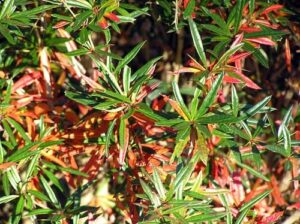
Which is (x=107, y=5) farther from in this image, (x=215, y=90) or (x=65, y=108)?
(x=65, y=108)

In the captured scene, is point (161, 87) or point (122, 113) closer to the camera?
point (122, 113)

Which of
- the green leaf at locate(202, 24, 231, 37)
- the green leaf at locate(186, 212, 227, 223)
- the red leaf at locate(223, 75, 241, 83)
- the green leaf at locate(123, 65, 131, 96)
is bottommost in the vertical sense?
the green leaf at locate(186, 212, 227, 223)

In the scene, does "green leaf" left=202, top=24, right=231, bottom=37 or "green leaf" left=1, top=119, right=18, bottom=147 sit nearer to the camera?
"green leaf" left=202, top=24, right=231, bottom=37

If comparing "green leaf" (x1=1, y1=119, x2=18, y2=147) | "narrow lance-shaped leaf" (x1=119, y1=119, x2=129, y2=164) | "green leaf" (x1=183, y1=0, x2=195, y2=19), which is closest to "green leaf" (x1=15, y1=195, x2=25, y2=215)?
"green leaf" (x1=1, y1=119, x2=18, y2=147)

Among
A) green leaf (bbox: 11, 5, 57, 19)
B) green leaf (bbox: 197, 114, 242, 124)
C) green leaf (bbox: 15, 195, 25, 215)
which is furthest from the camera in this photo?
green leaf (bbox: 15, 195, 25, 215)

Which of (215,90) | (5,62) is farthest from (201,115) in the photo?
(5,62)

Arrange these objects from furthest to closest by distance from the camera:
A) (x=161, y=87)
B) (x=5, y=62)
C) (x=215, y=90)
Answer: (x=161, y=87), (x=5, y=62), (x=215, y=90)

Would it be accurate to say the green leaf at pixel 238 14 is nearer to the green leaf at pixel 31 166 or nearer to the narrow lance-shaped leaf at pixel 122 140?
the narrow lance-shaped leaf at pixel 122 140

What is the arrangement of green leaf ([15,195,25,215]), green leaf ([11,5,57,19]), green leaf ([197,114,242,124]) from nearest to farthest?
green leaf ([197,114,242,124]) → green leaf ([11,5,57,19]) → green leaf ([15,195,25,215])

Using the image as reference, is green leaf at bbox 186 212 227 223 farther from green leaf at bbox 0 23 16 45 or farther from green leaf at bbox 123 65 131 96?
green leaf at bbox 0 23 16 45
